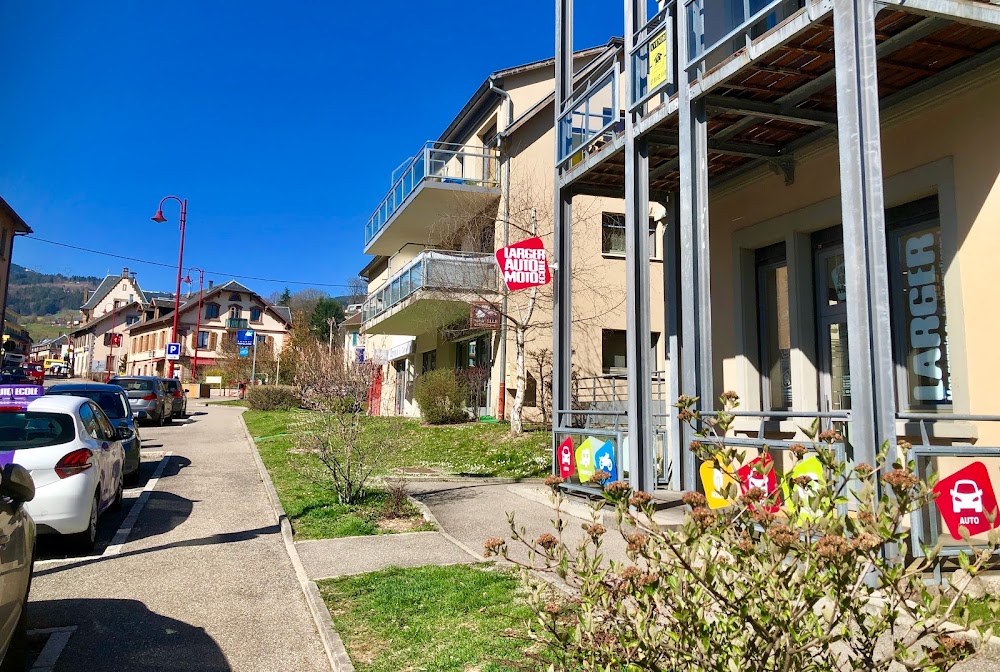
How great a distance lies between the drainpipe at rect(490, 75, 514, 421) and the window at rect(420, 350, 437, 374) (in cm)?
736

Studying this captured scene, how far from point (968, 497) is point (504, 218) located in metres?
15.7

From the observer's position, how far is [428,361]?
27.6 metres

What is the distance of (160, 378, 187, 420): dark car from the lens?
25.0 meters

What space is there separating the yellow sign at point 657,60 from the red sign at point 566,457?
4.46 meters

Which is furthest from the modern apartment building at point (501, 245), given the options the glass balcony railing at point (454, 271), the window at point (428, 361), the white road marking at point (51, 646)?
the white road marking at point (51, 646)

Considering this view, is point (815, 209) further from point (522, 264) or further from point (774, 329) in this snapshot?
point (522, 264)

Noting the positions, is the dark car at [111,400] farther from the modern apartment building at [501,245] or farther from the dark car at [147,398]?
the modern apartment building at [501,245]

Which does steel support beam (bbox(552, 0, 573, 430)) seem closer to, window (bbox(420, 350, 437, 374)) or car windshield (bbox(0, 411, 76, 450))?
car windshield (bbox(0, 411, 76, 450))

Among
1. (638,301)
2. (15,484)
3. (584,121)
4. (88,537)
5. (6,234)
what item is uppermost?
(6,234)

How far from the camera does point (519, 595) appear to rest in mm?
5332

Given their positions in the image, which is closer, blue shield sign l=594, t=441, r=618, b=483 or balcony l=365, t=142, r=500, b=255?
blue shield sign l=594, t=441, r=618, b=483

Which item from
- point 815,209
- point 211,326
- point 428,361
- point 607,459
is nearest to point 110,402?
point 607,459

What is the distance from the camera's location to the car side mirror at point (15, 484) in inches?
155

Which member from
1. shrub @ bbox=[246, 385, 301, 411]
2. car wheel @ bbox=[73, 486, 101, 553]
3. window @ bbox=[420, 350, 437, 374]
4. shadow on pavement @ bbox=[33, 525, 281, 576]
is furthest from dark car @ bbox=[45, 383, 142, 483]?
shrub @ bbox=[246, 385, 301, 411]
